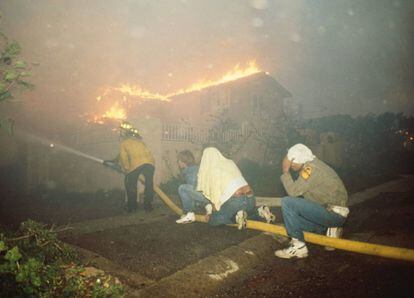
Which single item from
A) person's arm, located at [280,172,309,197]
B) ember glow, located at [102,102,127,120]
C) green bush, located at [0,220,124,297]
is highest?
ember glow, located at [102,102,127,120]

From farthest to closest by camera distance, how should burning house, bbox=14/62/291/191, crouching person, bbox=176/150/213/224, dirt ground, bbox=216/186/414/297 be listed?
burning house, bbox=14/62/291/191, crouching person, bbox=176/150/213/224, dirt ground, bbox=216/186/414/297

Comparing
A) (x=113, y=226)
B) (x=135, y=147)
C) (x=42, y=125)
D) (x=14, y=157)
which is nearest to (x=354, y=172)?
(x=135, y=147)

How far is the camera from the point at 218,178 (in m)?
4.68

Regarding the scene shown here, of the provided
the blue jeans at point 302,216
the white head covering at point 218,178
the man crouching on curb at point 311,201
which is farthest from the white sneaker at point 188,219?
the blue jeans at point 302,216

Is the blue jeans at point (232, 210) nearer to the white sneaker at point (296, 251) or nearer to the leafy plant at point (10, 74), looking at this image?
the white sneaker at point (296, 251)

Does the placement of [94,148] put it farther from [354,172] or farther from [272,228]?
[354,172]

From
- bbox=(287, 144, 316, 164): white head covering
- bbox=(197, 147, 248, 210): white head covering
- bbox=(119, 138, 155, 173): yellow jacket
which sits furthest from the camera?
bbox=(119, 138, 155, 173): yellow jacket

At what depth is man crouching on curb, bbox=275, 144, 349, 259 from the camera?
3.79 metres

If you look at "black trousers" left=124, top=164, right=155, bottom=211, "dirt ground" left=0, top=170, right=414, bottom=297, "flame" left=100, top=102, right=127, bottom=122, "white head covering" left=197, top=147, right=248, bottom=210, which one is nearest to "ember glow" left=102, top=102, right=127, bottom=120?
"flame" left=100, top=102, right=127, bottom=122

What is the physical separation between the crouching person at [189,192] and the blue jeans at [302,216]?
1.93 m

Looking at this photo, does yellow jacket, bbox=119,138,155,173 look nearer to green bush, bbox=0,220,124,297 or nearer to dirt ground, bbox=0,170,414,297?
dirt ground, bbox=0,170,414,297

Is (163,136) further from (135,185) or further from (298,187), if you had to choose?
(298,187)

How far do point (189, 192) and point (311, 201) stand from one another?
250 centimetres

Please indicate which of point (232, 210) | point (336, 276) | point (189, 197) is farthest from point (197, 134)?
point (336, 276)
